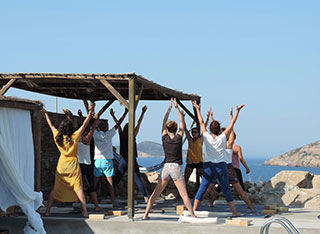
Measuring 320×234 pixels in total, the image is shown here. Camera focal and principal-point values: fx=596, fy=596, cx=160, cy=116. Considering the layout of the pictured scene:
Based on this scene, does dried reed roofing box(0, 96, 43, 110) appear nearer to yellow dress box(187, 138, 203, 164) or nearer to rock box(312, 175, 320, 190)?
yellow dress box(187, 138, 203, 164)

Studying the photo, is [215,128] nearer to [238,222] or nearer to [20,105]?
[238,222]

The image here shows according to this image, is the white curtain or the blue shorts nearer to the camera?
the white curtain

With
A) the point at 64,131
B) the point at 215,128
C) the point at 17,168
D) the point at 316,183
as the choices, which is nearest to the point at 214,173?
the point at 215,128

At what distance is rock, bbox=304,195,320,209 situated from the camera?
13.9m

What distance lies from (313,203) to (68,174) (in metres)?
7.13

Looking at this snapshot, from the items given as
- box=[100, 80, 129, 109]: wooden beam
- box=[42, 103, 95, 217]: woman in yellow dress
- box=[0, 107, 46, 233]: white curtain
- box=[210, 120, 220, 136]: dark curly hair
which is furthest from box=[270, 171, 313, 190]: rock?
box=[0, 107, 46, 233]: white curtain

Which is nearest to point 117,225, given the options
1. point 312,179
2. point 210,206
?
point 210,206

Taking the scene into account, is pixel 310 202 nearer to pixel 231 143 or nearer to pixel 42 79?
pixel 231 143

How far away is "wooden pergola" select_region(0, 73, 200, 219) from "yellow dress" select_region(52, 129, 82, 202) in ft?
1.61

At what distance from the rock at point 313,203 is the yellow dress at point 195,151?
351 centimetres

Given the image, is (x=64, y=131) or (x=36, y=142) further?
(x=36, y=142)

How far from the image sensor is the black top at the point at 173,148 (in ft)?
28.6

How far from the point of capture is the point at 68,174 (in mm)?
8992

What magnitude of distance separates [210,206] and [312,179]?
20.5ft
